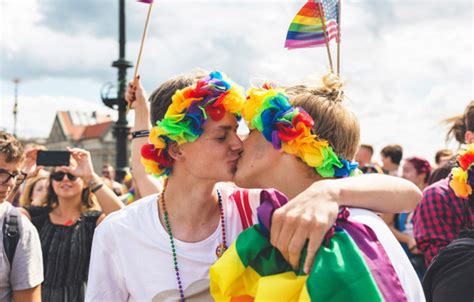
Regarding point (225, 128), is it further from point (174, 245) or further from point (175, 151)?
point (174, 245)

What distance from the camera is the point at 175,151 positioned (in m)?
2.36

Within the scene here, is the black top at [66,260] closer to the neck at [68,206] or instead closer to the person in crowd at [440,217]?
the neck at [68,206]

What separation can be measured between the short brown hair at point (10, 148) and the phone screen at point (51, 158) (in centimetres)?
82

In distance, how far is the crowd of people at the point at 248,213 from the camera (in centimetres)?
145

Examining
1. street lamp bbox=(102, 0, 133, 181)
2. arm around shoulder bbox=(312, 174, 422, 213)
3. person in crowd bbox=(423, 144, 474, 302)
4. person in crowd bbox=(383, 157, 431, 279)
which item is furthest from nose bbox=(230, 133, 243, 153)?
street lamp bbox=(102, 0, 133, 181)

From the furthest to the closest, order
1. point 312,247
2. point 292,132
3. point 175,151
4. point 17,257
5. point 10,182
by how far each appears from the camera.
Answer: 1. point 10,182
2. point 17,257
3. point 175,151
4. point 292,132
5. point 312,247

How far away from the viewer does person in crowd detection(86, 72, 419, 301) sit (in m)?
2.12

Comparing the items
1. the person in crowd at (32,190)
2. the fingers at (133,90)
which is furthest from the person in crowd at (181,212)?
the person in crowd at (32,190)

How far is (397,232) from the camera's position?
585cm

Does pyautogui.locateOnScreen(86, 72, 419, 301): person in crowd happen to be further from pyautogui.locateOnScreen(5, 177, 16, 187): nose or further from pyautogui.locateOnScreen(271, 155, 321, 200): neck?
pyautogui.locateOnScreen(5, 177, 16, 187): nose

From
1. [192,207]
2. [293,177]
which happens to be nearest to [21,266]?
[192,207]

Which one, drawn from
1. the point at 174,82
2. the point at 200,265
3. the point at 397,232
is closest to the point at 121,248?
the point at 200,265

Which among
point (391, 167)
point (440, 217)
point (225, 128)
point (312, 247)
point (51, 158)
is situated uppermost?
point (225, 128)

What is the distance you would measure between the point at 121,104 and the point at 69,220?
19.8 feet
